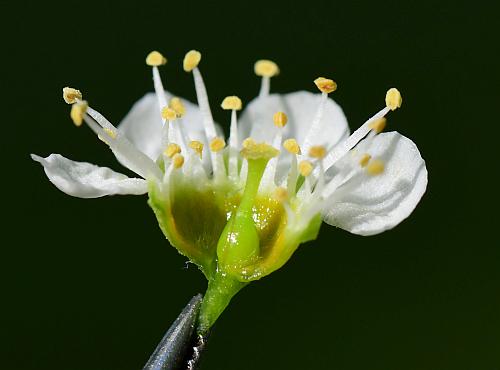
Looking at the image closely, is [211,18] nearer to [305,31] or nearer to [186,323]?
[305,31]

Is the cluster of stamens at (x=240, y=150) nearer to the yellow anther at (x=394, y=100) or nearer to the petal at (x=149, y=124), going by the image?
the yellow anther at (x=394, y=100)

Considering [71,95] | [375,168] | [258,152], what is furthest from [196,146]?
[375,168]

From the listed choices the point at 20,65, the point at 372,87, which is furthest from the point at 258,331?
the point at 20,65

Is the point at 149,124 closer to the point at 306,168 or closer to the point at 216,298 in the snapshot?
the point at 306,168

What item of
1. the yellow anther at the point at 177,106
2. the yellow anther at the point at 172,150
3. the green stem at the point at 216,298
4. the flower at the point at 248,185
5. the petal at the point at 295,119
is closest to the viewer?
the green stem at the point at 216,298

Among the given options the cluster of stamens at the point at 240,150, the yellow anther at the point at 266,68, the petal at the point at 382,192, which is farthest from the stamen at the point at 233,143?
the petal at the point at 382,192
